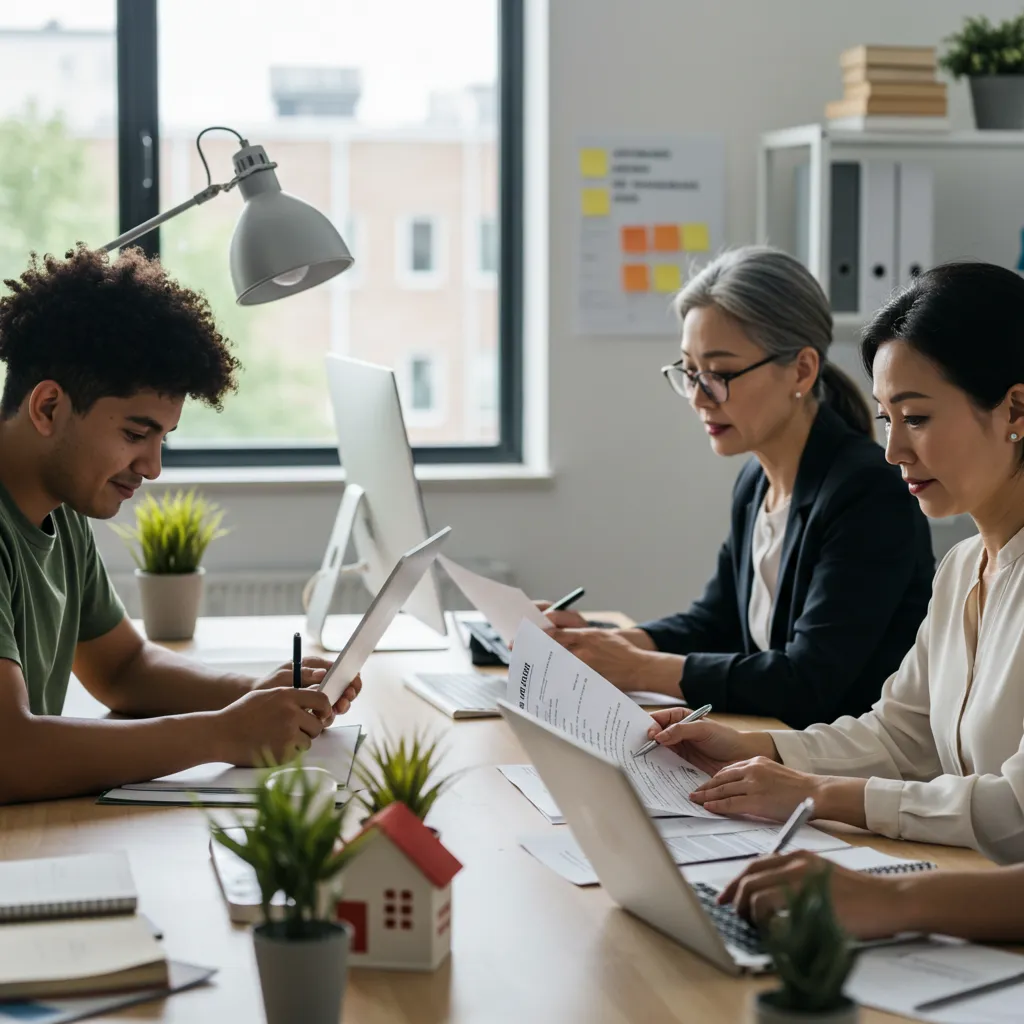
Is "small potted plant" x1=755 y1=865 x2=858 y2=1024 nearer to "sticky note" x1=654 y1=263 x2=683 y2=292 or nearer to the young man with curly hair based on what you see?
the young man with curly hair

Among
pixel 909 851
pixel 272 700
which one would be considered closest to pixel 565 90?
pixel 272 700

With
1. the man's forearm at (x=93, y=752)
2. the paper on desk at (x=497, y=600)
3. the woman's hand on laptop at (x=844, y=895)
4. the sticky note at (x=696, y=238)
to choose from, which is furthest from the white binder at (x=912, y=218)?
the woman's hand on laptop at (x=844, y=895)

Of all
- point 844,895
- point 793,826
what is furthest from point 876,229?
point 844,895

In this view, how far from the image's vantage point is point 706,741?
1.50m

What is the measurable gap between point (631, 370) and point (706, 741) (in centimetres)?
209

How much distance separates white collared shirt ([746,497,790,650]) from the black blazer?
3.3 inches

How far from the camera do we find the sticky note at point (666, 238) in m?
3.50

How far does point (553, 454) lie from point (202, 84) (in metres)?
1.26

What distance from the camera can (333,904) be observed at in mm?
839

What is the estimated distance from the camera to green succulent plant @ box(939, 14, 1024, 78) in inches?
130

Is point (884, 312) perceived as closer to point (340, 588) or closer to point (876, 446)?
point (876, 446)

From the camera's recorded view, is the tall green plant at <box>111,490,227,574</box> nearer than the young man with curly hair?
No

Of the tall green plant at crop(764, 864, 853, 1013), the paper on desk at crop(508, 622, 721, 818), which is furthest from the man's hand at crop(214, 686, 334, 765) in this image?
the tall green plant at crop(764, 864, 853, 1013)

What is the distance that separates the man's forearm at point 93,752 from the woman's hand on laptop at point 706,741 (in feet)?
→ 1.54
